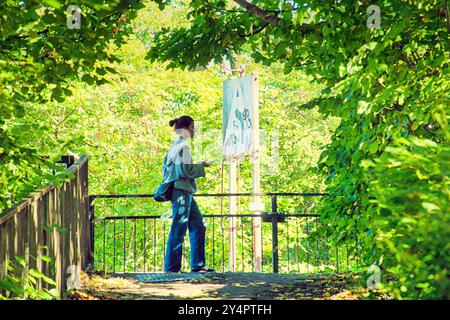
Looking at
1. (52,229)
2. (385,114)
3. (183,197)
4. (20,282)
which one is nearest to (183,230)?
(183,197)

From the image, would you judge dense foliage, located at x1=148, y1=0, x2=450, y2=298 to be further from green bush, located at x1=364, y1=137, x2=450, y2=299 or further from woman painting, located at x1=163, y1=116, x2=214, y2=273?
woman painting, located at x1=163, y1=116, x2=214, y2=273

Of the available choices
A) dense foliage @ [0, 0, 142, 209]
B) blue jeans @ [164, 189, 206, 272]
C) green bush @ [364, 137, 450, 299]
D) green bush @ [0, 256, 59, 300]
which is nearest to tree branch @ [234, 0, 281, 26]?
dense foliage @ [0, 0, 142, 209]

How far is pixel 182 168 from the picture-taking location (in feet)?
33.1

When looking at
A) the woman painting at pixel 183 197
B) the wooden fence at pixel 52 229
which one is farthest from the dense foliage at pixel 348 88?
the woman painting at pixel 183 197

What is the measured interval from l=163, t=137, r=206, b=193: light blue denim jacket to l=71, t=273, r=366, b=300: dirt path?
46.2 inches

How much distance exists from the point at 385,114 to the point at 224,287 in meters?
2.55

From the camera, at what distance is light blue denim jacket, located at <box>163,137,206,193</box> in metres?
10.1

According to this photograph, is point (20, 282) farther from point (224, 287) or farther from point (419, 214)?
point (224, 287)

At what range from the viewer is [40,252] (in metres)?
6.41

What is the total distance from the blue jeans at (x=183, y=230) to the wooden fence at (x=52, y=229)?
1072 mm

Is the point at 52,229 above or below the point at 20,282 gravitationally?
above

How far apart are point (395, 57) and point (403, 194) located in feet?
11.2

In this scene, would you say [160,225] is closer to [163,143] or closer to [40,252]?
[163,143]

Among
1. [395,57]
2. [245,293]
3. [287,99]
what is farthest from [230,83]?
[287,99]
